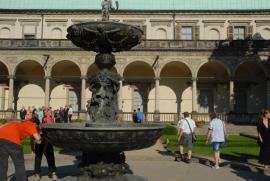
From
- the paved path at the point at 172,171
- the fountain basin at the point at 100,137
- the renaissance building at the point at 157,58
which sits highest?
the renaissance building at the point at 157,58

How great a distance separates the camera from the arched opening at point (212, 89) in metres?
37.7

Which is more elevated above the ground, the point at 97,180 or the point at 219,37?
the point at 219,37

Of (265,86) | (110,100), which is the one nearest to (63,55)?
(265,86)

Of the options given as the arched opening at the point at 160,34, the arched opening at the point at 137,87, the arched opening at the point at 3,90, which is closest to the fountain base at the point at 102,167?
the arched opening at the point at 137,87

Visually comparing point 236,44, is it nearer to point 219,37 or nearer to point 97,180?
point 219,37

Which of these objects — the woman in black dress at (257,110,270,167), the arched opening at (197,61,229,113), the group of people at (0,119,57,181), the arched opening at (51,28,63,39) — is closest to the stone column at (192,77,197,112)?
the arched opening at (197,61,229,113)

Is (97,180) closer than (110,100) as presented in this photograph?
Yes

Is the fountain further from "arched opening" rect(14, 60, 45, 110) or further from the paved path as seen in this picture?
"arched opening" rect(14, 60, 45, 110)

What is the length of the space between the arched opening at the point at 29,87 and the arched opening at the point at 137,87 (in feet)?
26.0

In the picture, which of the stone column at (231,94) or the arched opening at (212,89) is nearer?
the stone column at (231,94)

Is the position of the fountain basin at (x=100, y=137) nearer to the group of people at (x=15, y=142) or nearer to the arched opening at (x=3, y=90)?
the group of people at (x=15, y=142)

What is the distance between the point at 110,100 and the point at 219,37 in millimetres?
31771

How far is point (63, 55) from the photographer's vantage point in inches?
1428
